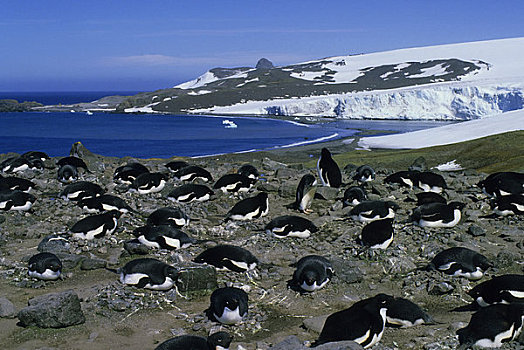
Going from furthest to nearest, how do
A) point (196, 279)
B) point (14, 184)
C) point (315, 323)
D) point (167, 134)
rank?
point (167, 134)
point (14, 184)
point (196, 279)
point (315, 323)

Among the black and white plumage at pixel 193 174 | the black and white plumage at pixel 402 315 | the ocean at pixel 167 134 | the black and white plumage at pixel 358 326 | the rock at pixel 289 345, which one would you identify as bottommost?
the ocean at pixel 167 134

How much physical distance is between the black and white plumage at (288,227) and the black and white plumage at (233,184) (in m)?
2.99

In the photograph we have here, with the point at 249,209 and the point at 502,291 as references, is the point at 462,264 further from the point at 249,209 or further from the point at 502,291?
the point at 249,209

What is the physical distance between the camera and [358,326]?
546 cm

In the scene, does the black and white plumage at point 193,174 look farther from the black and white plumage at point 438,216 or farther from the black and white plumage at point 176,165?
the black and white plumage at point 438,216

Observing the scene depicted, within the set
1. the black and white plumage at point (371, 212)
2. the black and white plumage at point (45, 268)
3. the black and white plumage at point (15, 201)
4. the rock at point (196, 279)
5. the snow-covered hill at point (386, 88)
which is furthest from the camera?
the snow-covered hill at point (386, 88)

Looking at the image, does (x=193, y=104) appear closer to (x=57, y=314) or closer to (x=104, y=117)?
(x=104, y=117)

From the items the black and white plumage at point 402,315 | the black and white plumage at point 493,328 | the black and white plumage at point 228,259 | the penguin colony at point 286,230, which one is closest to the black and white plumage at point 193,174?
the penguin colony at point 286,230

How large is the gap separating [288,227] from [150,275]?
316 cm

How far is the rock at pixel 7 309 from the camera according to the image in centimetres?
661

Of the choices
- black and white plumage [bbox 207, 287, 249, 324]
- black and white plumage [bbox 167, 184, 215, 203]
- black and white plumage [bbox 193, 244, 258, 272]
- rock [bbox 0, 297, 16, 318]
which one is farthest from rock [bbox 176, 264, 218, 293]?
black and white plumage [bbox 167, 184, 215, 203]

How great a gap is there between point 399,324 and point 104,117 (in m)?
94.2

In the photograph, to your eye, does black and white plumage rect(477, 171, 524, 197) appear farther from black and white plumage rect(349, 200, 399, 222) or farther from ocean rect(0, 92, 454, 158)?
ocean rect(0, 92, 454, 158)

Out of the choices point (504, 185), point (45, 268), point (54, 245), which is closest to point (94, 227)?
point (54, 245)
